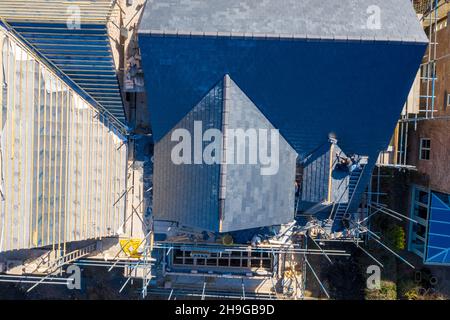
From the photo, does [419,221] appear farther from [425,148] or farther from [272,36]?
[272,36]

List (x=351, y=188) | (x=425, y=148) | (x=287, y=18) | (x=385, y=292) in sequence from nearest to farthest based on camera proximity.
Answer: (x=287, y=18) → (x=351, y=188) → (x=425, y=148) → (x=385, y=292)

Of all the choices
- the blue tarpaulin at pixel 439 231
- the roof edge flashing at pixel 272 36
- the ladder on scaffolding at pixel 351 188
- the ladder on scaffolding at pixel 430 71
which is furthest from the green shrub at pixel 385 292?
the roof edge flashing at pixel 272 36

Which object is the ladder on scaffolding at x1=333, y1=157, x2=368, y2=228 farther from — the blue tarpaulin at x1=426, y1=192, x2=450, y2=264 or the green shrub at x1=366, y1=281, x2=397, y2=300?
the green shrub at x1=366, y1=281, x2=397, y2=300

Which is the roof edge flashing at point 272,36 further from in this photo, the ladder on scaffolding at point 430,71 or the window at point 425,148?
the window at point 425,148

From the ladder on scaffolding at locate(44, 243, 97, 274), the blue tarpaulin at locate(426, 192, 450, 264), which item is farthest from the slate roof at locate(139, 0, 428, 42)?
the ladder on scaffolding at locate(44, 243, 97, 274)

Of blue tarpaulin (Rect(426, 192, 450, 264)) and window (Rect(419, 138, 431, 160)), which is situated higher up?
window (Rect(419, 138, 431, 160))

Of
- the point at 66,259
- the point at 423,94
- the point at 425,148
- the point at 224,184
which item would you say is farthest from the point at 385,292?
the point at 66,259
